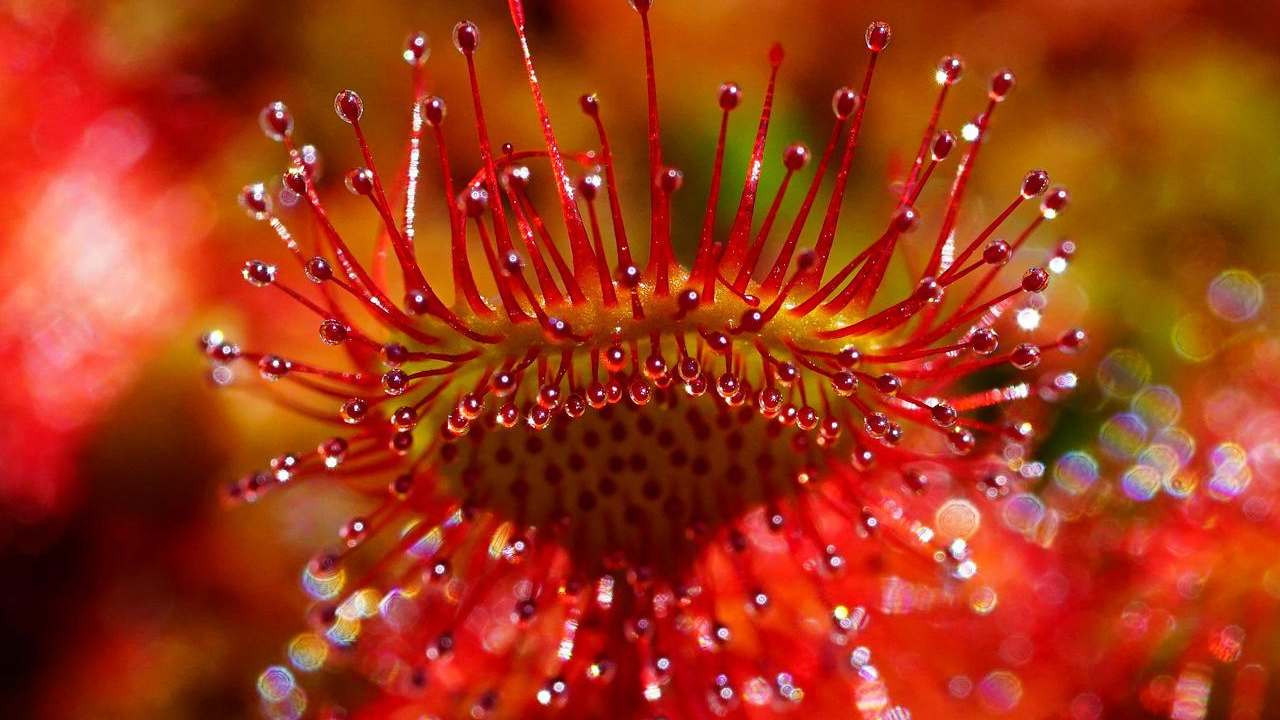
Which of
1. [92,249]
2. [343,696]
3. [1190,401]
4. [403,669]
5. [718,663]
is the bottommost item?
[343,696]

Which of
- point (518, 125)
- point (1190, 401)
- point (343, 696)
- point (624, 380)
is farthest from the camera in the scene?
point (518, 125)

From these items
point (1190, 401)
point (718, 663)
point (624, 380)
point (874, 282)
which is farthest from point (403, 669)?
point (1190, 401)

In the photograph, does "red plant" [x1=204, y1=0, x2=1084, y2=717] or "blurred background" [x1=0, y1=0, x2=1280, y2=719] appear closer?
"red plant" [x1=204, y1=0, x2=1084, y2=717]

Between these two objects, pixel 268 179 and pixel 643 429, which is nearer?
pixel 643 429

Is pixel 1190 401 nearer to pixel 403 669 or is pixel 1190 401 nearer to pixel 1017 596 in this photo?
pixel 1017 596

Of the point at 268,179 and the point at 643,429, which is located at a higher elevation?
the point at 268,179
